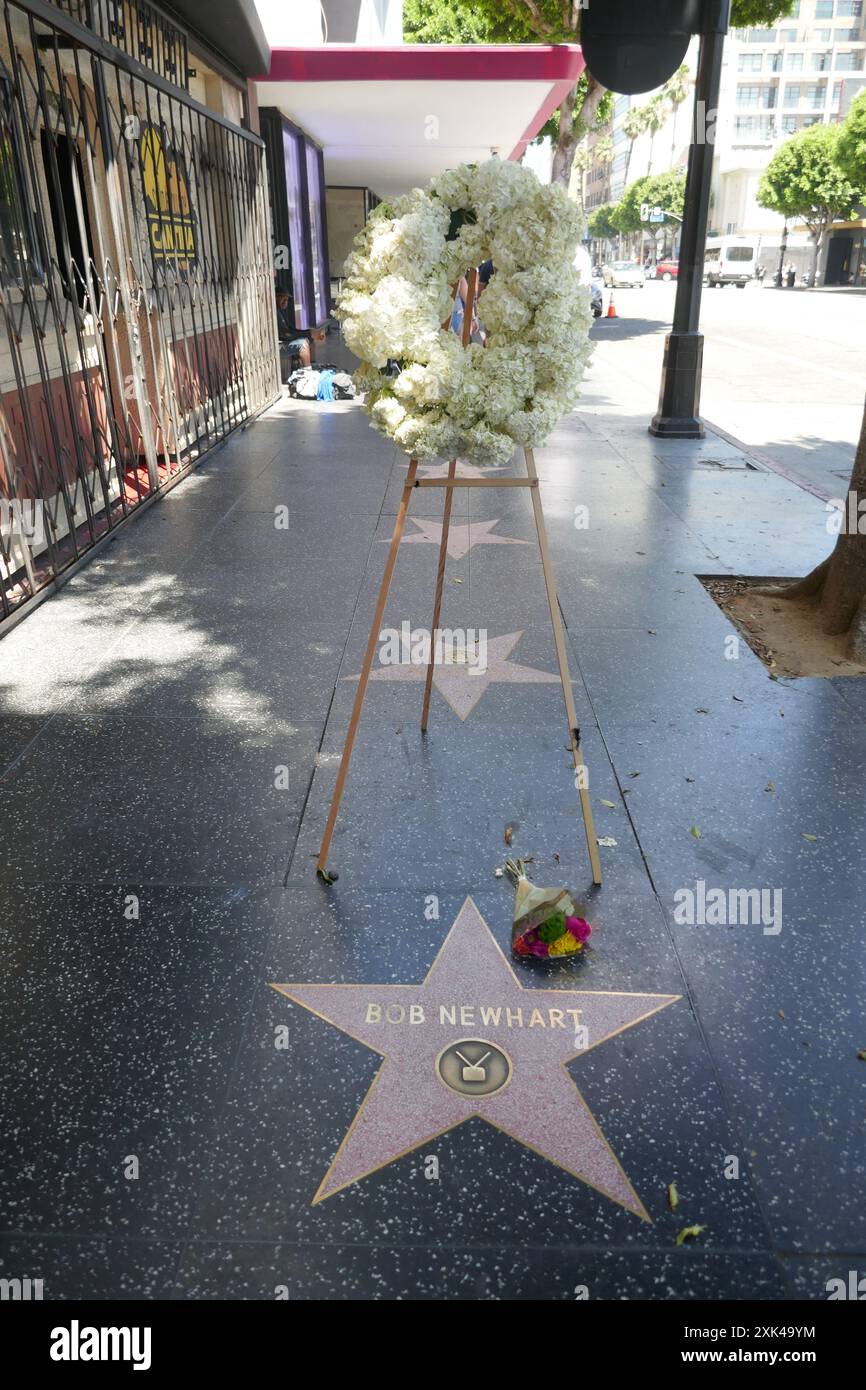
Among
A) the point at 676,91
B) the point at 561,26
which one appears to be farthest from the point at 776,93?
the point at 561,26

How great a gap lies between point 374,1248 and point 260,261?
1327cm

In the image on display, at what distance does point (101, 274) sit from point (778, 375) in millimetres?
12747

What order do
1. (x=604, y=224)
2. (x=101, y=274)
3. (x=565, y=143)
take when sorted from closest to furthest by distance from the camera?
1. (x=101, y=274)
2. (x=565, y=143)
3. (x=604, y=224)

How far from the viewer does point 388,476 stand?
908cm

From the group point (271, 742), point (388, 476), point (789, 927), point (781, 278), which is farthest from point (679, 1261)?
point (781, 278)

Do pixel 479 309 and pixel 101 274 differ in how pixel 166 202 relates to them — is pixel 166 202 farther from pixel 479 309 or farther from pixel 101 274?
pixel 479 309

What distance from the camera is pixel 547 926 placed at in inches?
113

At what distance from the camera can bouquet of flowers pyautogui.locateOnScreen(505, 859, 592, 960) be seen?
2869 mm

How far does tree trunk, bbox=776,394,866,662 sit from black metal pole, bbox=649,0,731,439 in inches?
217

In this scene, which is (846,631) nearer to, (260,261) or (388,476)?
(388,476)

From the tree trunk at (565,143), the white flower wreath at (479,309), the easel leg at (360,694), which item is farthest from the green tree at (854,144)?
the easel leg at (360,694)

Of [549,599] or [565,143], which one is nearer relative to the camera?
[549,599]

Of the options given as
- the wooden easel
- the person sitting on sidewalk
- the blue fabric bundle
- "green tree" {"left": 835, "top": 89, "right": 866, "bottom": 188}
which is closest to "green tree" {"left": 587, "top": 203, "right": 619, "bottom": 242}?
"green tree" {"left": 835, "top": 89, "right": 866, "bottom": 188}

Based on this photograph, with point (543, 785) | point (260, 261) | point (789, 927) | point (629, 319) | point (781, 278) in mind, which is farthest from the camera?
point (781, 278)
